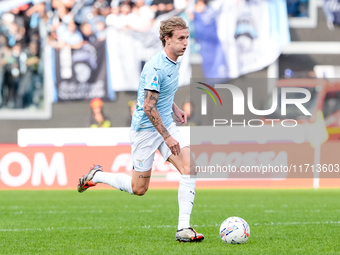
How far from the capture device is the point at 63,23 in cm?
1981

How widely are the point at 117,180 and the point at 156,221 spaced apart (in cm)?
160

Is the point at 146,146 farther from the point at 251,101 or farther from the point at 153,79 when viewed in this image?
the point at 251,101

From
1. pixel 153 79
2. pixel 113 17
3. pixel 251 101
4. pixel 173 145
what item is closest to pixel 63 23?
Answer: pixel 113 17

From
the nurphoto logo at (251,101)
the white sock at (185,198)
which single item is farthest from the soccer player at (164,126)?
the nurphoto logo at (251,101)

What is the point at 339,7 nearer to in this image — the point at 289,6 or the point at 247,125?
the point at 289,6

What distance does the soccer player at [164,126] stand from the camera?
629 centimetres

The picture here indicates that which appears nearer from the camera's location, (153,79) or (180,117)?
(153,79)

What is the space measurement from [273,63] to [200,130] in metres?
6.20

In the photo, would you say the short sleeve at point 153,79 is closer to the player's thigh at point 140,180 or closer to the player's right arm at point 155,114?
the player's right arm at point 155,114

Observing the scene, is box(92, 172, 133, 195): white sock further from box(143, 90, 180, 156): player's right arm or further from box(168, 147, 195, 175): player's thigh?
box(143, 90, 180, 156): player's right arm

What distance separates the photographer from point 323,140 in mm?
15219

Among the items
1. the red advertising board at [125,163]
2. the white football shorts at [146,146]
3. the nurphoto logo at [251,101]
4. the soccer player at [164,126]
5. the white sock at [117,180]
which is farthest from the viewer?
the nurphoto logo at [251,101]

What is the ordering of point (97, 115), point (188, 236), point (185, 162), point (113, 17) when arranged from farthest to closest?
point (113, 17) < point (97, 115) < point (185, 162) < point (188, 236)

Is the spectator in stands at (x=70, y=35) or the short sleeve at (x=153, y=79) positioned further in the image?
the spectator in stands at (x=70, y=35)
